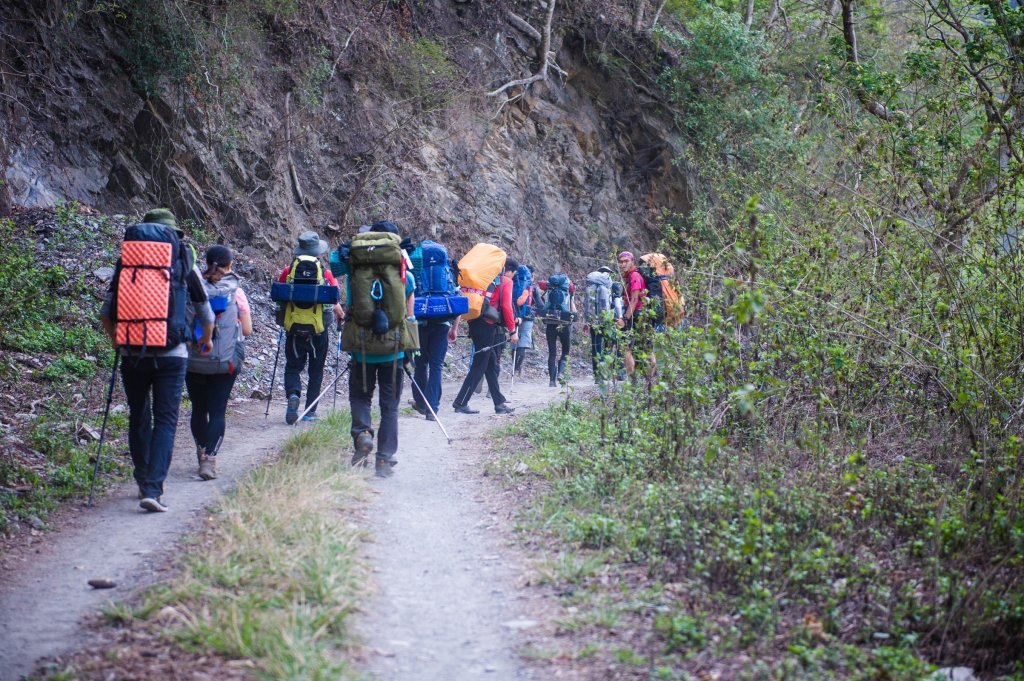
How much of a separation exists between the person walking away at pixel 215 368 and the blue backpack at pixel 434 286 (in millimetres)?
2710

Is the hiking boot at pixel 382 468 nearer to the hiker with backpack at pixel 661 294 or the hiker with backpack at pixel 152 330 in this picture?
the hiker with backpack at pixel 152 330

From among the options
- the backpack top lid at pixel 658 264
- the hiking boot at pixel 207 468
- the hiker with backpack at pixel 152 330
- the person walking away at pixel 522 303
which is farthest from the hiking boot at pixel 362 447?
the person walking away at pixel 522 303

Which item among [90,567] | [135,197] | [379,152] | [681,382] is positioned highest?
[379,152]

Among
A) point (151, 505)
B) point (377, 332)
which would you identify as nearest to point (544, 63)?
point (377, 332)

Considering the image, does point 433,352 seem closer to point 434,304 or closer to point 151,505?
point 434,304

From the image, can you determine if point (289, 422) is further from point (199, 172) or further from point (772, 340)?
Result: point (199, 172)

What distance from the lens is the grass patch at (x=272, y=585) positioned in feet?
12.7

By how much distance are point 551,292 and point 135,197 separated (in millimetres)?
A: 7474

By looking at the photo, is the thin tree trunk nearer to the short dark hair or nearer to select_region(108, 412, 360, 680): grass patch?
the short dark hair

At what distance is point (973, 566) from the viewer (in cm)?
488

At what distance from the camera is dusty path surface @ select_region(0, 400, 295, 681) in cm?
439

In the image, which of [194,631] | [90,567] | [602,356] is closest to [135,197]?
[602,356]

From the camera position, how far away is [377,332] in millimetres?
7445

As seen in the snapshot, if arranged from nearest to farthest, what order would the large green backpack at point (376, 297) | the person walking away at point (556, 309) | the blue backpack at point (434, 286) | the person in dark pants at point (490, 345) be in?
the large green backpack at point (376, 297)
the blue backpack at point (434, 286)
the person in dark pants at point (490, 345)
the person walking away at point (556, 309)
